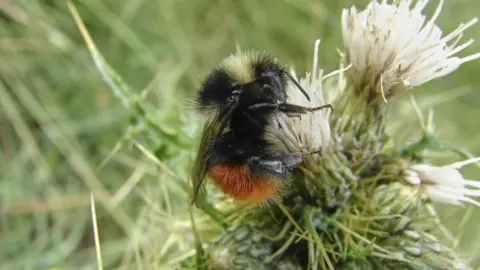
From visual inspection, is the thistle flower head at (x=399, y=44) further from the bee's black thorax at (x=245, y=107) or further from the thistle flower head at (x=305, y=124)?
the bee's black thorax at (x=245, y=107)

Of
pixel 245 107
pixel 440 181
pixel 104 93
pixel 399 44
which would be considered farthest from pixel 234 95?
pixel 104 93

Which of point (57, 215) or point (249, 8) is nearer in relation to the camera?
point (57, 215)

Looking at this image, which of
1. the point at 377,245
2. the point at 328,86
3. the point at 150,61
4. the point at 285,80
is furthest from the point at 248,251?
the point at 150,61

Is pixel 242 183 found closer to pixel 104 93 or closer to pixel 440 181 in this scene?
pixel 440 181

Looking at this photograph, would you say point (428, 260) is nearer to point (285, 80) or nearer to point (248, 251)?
point (248, 251)

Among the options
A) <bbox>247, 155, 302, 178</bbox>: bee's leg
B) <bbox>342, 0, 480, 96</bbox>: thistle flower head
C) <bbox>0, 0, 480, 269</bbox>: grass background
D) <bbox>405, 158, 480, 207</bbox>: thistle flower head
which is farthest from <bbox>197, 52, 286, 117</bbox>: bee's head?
<bbox>0, 0, 480, 269</bbox>: grass background

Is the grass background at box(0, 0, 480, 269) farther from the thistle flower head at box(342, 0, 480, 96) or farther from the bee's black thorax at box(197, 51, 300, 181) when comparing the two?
the bee's black thorax at box(197, 51, 300, 181)

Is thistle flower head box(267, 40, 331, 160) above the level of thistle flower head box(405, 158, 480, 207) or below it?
above
